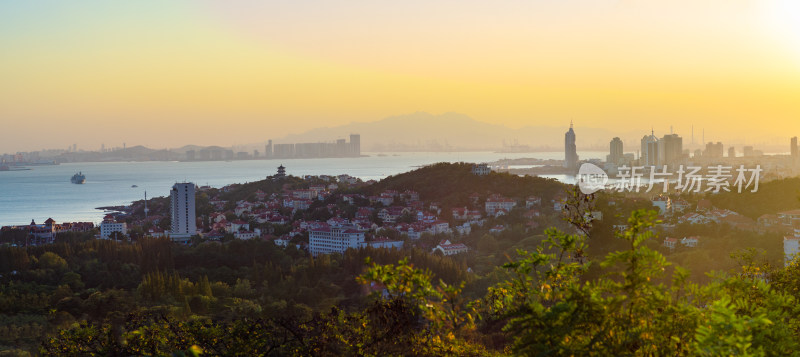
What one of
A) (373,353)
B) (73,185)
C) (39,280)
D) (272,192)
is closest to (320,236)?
(39,280)

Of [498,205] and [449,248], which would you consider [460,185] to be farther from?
[449,248]

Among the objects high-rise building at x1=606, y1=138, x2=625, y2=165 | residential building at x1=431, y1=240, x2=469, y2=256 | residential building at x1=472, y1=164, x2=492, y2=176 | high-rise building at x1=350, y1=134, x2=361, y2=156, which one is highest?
high-rise building at x1=350, y1=134, x2=361, y2=156

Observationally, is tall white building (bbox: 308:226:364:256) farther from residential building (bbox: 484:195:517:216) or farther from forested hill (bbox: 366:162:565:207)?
forested hill (bbox: 366:162:565:207)

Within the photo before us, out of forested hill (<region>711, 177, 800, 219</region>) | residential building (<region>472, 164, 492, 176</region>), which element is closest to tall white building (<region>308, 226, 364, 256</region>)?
residential building (<region>472, 164, 492, 176</region>)

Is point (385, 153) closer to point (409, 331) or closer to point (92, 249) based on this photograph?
point (92, 249)

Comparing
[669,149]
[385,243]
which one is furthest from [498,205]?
[669,149]
